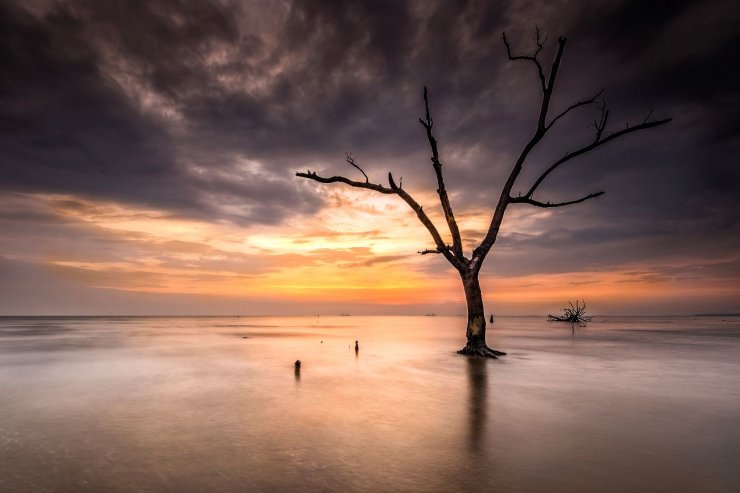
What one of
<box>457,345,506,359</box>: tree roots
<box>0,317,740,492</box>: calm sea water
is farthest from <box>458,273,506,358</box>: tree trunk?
<box>0,317,740,492</box>: calm sea water

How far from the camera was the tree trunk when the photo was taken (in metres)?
17.5

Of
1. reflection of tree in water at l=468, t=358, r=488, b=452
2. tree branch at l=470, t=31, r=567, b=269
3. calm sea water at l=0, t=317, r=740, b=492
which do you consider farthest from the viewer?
tree branch at l=470, t=31, r=567, b=269

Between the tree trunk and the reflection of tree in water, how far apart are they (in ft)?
8.24

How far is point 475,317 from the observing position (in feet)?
58.1

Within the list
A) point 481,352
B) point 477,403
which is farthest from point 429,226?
point 477,403

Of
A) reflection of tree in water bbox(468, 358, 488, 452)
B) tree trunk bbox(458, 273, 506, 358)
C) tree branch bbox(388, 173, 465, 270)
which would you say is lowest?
reflection of tree in water bbox(468, 358, 488, 452)

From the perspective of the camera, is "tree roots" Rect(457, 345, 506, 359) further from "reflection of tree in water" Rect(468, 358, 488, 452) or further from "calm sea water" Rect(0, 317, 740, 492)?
"calm sea water" Rect(0, 317, 740, 492)

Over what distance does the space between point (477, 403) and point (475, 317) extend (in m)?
9.29

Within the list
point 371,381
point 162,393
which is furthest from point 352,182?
A: point 162,393

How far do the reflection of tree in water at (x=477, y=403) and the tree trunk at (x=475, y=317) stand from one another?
2512 mm

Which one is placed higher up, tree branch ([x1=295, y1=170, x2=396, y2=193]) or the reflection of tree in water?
tree branch ([x1=295, y1=170, x2=396, y2=193])

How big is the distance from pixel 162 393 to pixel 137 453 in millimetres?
4850

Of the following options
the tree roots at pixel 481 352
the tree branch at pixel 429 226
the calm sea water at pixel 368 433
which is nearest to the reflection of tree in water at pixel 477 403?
the calm sea water at pixel 368 433

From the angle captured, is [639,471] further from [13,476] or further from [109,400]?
[109,400]
